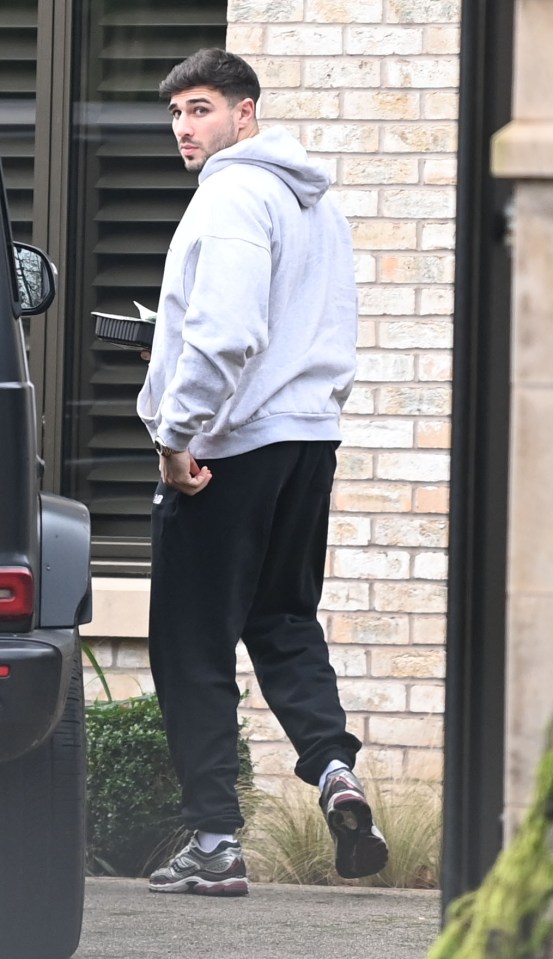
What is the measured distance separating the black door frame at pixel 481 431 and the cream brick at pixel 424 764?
3.19 metres

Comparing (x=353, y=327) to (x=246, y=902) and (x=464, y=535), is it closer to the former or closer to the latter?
(x=246, y=902)

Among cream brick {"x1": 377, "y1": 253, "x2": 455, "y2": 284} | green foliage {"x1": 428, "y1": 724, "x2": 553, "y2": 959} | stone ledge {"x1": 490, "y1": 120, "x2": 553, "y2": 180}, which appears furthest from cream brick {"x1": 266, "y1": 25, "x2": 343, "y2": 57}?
green foliage {"x1": 428, "y1": 724, "x2": 553, "y2": 959}

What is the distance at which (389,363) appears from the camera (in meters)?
5.64

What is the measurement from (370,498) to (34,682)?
2.47 metres

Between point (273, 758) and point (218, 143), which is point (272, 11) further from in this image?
point (273, 758)

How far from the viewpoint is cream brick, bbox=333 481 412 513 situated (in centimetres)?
563

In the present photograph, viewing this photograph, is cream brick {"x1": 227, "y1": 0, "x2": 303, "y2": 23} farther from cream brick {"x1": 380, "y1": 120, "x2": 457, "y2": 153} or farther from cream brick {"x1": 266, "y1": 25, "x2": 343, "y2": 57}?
cream brick {"x1": 380, "y1": 120, "x2": 457, "y2": 153}

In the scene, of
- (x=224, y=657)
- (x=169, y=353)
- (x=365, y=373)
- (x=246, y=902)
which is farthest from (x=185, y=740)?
(x=365, y=373)

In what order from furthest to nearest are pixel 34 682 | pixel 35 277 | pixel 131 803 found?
pixel 131 803, pixel 35 277, pixel 34 682

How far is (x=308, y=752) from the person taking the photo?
4.31 metres

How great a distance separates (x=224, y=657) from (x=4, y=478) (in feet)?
3.51

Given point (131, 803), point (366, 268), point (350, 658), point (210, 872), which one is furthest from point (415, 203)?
point (210, 872)

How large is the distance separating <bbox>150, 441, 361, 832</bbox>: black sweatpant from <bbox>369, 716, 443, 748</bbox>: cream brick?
50.1 inches

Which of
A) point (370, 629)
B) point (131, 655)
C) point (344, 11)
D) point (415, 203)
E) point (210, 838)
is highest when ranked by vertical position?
point (344, 11)
